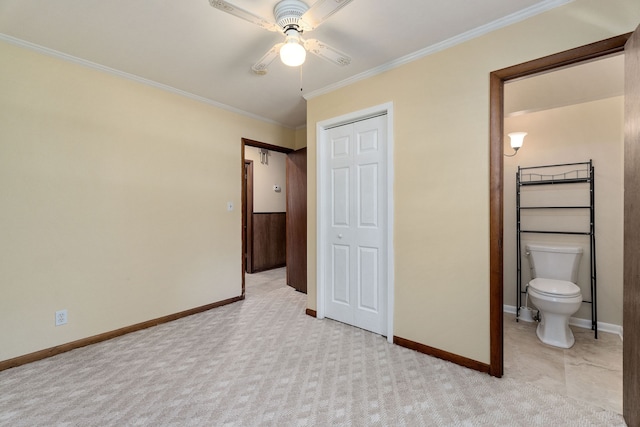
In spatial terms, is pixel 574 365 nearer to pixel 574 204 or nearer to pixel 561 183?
pixel 574 204

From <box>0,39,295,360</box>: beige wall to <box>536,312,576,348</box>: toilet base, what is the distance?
3.26 m

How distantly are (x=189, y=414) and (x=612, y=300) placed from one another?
11.9 ft

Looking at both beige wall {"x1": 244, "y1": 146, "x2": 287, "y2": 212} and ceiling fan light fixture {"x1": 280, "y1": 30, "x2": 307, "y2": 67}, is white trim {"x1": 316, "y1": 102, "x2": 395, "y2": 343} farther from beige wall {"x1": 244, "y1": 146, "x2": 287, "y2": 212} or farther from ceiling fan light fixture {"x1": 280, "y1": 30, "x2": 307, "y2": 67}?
beige wall {"x1": 244, "y1": 146, "x2": 287, "y2": 212}

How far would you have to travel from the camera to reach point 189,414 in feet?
5.22

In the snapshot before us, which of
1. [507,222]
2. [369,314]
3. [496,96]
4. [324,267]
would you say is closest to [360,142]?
[496,96]

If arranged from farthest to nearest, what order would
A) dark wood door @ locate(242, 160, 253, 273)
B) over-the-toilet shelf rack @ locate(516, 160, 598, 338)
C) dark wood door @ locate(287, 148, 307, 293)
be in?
dark wood door @ locate(242, 160, 253, 273) → dark wood door @ locate(287, 148, 307, 293) → over-the-toilet shelf rack @ locate(516, 160, 598, 338)

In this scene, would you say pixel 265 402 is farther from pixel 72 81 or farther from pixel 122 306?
pixel 72 81

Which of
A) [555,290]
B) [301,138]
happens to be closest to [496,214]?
[555,290]

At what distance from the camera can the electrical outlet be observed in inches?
89.7

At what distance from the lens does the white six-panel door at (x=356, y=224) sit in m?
2.58

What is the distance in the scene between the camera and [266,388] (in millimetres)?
1816

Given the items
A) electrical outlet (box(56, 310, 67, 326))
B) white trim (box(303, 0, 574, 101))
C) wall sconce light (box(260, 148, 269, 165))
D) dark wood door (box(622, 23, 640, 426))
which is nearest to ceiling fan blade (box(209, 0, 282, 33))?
white trim (box(303, 0, 574, 101))

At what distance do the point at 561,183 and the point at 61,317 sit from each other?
15.5 ft

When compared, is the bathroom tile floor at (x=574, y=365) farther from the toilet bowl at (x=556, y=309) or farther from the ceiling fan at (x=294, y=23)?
the ceiling fan at (x=294, y=23)
